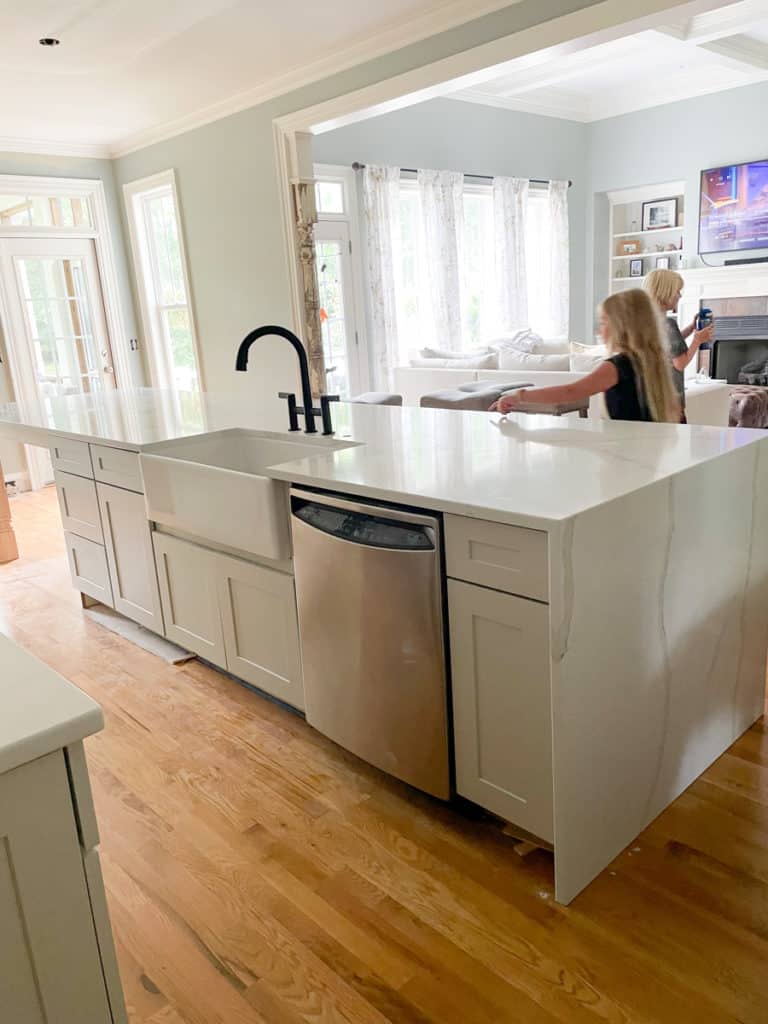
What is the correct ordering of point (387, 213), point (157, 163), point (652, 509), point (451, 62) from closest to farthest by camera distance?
point (652, 509) < point (451, 62) < point (157, 163) < point (387, 213)

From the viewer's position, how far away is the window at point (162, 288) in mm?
6870

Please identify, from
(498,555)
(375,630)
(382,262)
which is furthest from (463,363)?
(498,555)

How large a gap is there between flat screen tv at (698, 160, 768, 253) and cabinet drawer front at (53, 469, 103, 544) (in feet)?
24.6

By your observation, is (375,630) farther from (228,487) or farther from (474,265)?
(474,265)

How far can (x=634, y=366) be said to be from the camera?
8.43 feet

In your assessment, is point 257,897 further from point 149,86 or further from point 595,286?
point 595,286

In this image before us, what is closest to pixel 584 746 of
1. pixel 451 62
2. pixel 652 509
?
pixel 652 509

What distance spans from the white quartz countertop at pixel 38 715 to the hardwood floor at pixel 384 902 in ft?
3.12

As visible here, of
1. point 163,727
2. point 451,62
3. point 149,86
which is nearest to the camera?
point 163,727

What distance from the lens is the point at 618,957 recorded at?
1.53 m

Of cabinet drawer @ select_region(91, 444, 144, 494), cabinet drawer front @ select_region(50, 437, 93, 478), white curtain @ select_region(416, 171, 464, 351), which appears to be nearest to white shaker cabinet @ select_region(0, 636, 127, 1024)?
cabinet drawer @ select_region(91, 444, 144, 494)

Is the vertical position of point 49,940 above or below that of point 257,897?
above

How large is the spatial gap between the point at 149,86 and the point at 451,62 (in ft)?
7.32

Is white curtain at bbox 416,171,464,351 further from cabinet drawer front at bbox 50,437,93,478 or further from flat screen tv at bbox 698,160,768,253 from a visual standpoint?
cabinet drawer front at bbox 50,437,93,478
